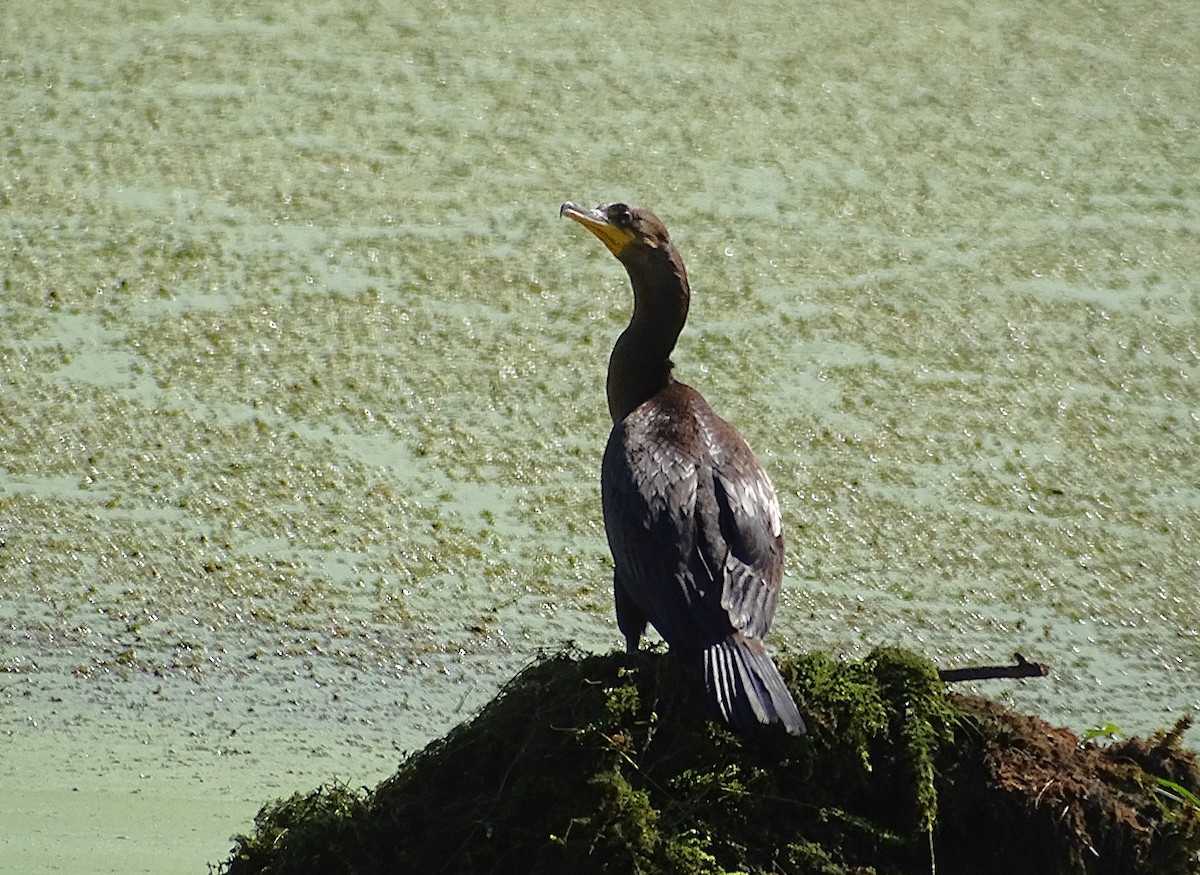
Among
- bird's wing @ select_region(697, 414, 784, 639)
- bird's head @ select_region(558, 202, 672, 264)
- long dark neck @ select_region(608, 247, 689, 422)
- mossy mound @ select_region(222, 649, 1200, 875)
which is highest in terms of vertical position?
bird's head @ select_region(558, 202, 672, 264)

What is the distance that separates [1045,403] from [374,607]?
146cm

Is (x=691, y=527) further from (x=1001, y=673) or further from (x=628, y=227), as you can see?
(x=628, y=227)

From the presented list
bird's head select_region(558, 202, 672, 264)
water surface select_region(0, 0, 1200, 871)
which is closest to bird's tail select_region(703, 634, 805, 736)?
water surface select_region(0, 0, 1200, 871)

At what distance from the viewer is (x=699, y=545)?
7.32 ft

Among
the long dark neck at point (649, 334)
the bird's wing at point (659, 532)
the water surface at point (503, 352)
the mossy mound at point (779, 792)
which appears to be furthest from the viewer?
the water surface at point (503, 352)

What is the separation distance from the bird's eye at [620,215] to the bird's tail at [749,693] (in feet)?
3.62

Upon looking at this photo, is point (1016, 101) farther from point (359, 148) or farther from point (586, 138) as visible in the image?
point (359, 148)

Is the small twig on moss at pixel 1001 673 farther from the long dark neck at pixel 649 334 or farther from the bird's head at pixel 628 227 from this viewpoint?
the bird's head at pixel 628 227

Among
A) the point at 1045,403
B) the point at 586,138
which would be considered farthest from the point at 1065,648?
the point at 586,138

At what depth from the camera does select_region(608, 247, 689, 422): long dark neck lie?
112 inches

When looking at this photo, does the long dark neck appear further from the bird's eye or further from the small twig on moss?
the small twig on moss

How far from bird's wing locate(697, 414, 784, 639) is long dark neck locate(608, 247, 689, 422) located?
0.34 metres

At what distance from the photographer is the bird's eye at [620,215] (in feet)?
9.49

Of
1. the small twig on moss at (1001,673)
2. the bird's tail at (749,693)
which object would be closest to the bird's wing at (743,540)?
the bird's tail at (749,693)
